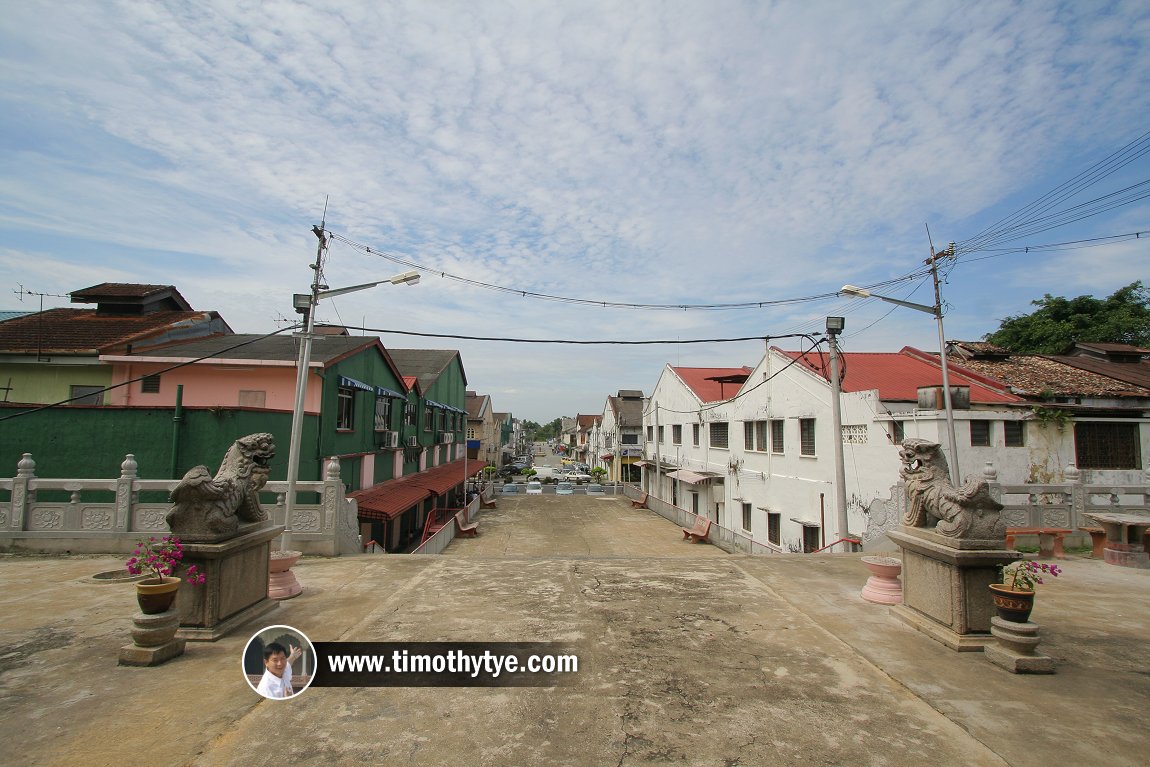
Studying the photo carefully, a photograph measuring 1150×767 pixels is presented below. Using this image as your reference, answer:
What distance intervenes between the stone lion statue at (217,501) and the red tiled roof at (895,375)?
15.1m

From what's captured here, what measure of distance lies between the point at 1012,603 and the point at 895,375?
46.6 ft

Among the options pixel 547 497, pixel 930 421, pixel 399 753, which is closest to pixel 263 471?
pixel 399 753

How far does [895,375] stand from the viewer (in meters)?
17.9

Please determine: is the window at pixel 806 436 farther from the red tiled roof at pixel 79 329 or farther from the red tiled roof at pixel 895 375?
the red tiled roof at pixel 79 329

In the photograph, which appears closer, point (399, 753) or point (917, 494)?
point (399, 753)

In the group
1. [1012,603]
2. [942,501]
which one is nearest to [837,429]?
[942,501]

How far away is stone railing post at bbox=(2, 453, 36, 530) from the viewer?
33.0 ft

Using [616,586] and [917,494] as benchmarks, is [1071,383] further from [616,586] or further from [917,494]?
[616,586]

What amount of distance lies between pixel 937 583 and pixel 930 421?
8473 mm

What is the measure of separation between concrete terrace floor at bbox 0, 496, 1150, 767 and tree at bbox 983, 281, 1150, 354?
1185 inches

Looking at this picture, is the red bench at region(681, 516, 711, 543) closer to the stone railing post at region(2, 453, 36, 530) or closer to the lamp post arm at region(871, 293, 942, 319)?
the lamp post arm at region(871, 293, 942, 319)

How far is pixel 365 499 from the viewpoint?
15695 millimetres

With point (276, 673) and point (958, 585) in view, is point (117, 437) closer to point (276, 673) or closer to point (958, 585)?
point (276, 673)

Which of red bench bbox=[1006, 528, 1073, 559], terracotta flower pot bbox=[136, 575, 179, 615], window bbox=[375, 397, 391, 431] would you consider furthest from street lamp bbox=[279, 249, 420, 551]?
red bench bbox=[1006, 528, 1073, 559]
